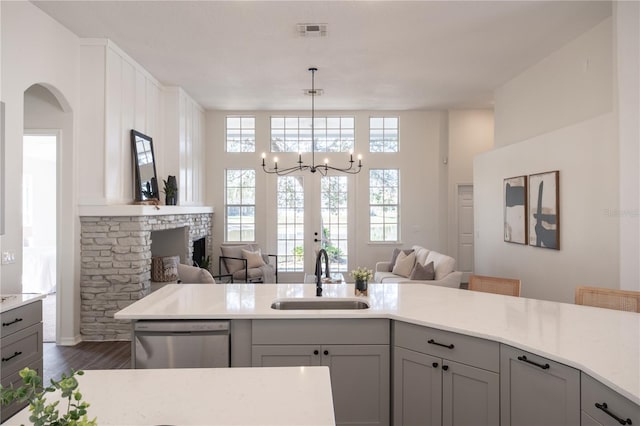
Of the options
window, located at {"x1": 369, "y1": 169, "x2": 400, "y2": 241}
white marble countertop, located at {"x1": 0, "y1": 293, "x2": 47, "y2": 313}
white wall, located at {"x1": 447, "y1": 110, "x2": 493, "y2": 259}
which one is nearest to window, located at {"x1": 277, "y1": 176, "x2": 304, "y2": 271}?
window, located at {"x1": 369, "y1": 169, "x2": 400, "y2": 241}

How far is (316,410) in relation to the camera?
3.96ft

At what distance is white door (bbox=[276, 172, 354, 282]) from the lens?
810 cm

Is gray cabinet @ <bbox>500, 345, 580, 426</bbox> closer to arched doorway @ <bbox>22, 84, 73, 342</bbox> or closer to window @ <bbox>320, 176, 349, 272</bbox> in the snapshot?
arched doorway @ <bbox>22, 84, 73, 342</bbox>

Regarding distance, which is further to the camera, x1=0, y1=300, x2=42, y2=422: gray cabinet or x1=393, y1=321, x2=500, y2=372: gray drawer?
x1=0, y1=300, x2=42, y2=422: gray cabinet

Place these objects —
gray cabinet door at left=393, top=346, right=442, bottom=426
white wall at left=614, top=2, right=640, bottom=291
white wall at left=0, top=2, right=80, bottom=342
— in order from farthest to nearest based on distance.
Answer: white wall at left=0, top=2, right=80, bottom=342 < white wall at left=614, top=2, right=640, bottom=291 < gray cabinet door at left=393, top=346, right=442, bottom=426

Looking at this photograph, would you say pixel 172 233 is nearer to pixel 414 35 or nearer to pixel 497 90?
pixel 414 35

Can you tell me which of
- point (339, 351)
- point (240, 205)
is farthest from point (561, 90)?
point (240, 205)

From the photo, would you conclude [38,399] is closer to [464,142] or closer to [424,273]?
[424,273]

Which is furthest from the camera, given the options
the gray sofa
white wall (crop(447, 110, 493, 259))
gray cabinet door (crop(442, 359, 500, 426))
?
white wall (crop(447, 110, 493, 259))

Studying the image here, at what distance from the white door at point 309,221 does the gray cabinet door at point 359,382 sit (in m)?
5.72

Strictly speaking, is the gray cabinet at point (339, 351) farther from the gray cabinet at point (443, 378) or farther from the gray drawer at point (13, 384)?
the gray drawer at point (13, 384)

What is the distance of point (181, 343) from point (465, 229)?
22.5 feet

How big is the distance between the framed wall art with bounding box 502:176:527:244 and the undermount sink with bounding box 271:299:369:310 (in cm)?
353

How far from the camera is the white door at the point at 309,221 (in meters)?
8.10
